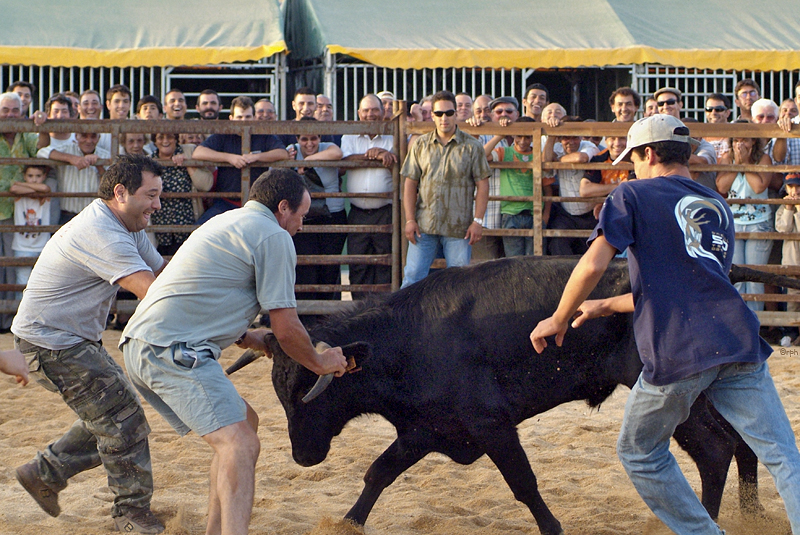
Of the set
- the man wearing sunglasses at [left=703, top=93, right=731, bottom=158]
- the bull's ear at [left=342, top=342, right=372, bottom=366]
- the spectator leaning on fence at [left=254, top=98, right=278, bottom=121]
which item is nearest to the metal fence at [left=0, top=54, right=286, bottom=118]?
the spectator leaning on fence at [left=254, top=98, right=278, bottom=121]

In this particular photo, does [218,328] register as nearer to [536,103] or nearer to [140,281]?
[140,281]

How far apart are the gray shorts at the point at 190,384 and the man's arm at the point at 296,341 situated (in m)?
0.30

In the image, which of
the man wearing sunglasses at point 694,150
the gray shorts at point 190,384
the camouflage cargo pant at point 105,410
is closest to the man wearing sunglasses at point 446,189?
the man wearing sunglasses at point 694,150

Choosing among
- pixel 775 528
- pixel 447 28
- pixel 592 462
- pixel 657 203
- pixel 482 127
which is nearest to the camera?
pixel 657 203

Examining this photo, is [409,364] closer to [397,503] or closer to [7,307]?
[397,503]

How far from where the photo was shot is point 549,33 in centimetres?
1511

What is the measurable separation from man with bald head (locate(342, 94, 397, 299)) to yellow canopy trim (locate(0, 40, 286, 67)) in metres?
5.24

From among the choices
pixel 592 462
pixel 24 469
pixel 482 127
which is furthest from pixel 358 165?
pixel 24 469

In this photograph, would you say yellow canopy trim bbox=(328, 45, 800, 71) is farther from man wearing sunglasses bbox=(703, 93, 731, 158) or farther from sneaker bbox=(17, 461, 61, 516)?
sneaker bbox=(17, 461, 61, 516)

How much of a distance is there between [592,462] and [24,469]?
3270mm

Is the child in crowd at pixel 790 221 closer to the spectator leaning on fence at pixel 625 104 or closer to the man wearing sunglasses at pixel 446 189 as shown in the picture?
the spectator leaning on fence at pixel 625 104

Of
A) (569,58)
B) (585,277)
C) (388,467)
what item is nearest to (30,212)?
(388,467)

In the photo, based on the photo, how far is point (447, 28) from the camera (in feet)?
49.7

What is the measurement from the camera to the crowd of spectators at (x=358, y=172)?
895cm
